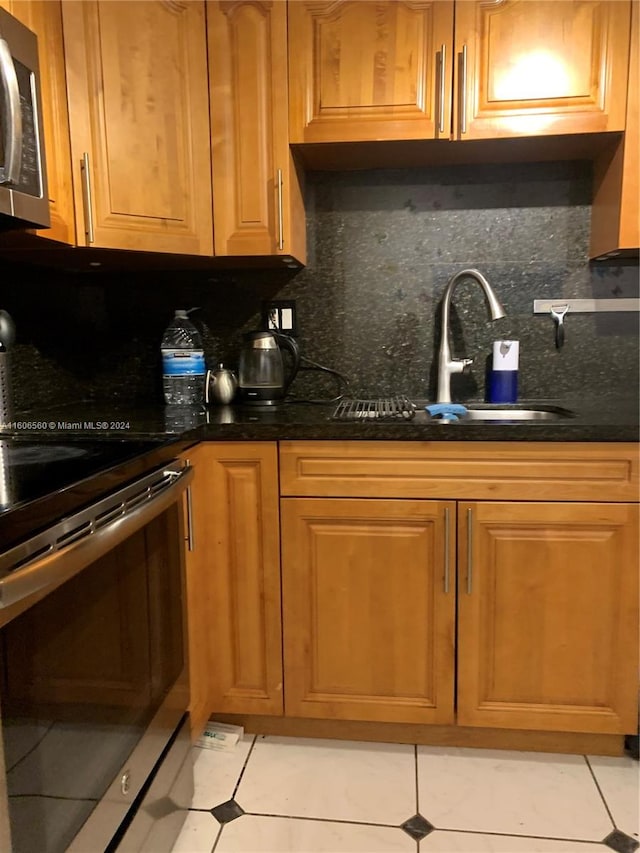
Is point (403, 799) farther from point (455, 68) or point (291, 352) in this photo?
point (455, 68)

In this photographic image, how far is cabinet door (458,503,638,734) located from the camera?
1580mm

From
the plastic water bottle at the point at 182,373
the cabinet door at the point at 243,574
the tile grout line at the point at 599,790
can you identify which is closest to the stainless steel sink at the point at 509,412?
the cabinet door at the point at 243,574

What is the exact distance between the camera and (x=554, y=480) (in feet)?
5.13

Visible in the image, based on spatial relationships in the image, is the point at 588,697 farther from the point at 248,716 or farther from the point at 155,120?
the point at 155,120

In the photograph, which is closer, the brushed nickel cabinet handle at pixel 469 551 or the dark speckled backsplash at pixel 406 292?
the brushed nickel cabinet handle at pixel 469 551

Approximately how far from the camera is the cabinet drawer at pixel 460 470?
1548 mm

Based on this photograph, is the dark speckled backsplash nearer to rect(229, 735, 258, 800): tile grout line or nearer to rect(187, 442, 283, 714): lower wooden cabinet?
rect(187, 442, 283, 714): lower wooden cabinet

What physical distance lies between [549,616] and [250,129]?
1489mm

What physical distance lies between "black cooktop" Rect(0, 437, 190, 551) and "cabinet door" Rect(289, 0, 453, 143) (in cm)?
98

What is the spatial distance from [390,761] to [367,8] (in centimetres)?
196

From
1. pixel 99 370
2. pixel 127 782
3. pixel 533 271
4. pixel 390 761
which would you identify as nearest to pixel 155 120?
pixel 99 370

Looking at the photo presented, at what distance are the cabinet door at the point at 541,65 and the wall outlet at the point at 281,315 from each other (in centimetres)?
75

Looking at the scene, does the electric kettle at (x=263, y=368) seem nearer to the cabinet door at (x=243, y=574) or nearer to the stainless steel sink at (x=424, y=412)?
the stainless steel sink at (x=424, y=412)

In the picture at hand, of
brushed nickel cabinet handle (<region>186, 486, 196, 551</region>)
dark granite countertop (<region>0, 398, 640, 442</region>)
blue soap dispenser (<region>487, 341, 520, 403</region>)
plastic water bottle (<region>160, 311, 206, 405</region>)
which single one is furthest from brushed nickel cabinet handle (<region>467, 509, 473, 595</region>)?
plastic water bottle (<region>160, 311, 206, 405</region>)
